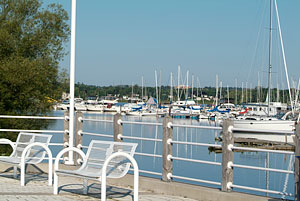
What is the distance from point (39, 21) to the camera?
81.8 ft

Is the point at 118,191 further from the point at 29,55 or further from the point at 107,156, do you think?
the point at 29,55

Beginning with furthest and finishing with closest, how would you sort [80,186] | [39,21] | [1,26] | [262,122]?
[262,122] → [39,21] → [1,26] → [80,186]

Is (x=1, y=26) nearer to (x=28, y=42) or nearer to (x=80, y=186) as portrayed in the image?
(x=28, y=42)

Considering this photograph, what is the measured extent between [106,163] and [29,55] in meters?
18.2

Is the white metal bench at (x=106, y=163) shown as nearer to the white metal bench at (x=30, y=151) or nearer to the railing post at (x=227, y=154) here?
the white metal bench at (x=30, y=151)

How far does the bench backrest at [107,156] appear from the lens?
7.73 m

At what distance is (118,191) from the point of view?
29.4 feet

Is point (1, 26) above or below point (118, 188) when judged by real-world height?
above

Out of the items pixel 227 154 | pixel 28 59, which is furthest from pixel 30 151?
pixel 28 59

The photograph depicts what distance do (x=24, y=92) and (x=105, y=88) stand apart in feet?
476

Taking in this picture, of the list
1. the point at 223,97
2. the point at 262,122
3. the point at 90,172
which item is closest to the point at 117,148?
the point at 90,172

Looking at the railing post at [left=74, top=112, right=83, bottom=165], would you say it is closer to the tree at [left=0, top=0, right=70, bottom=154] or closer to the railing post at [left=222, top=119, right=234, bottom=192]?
the railing post at [left=222, top=119, right=234, bottom=192]

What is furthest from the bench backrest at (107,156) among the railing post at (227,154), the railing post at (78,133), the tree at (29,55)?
the tree at (29,55)

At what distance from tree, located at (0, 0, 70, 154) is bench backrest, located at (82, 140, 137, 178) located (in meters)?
13.9
